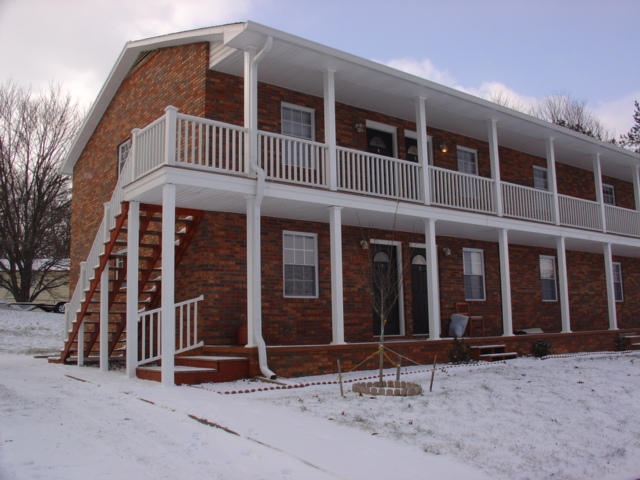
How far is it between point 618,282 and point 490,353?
978cm

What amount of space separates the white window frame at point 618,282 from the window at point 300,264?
40.4ft

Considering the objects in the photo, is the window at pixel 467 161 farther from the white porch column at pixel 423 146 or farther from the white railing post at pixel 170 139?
the white railing post at pixel 170 139

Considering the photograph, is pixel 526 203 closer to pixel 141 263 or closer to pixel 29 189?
pixel 141 263

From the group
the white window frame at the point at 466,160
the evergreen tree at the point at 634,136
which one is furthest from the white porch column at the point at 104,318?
the evergreen tree at the point at 634,136

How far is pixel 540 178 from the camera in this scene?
19469mm

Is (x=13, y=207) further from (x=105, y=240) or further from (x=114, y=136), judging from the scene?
(x=105, y=240)

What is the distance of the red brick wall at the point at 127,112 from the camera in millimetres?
13147

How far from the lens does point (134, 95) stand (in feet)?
51.6

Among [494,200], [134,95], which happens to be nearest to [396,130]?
[494,200]

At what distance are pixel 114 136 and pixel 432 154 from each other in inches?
325

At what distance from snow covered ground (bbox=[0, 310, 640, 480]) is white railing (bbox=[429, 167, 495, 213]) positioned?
494 centimetres

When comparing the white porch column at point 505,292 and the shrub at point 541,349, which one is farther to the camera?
the white porch column at point 505,292

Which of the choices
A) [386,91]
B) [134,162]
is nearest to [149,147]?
[134,162]

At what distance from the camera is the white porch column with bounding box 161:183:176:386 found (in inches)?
376
